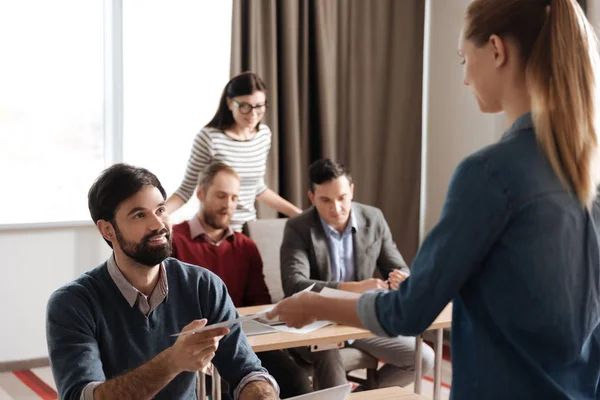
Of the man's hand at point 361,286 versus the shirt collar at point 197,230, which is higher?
the shirt collar at point 197,230

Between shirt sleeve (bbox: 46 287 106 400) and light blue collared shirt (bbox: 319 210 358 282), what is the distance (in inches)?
68.4

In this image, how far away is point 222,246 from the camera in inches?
130

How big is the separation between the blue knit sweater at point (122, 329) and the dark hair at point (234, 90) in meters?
1.95

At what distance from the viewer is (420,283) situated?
1173 millimetres

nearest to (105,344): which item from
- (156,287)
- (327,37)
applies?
(156,287)

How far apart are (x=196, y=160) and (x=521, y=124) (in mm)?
2946

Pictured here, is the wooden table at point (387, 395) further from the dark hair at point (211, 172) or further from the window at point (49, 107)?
the window at point (49, 107)

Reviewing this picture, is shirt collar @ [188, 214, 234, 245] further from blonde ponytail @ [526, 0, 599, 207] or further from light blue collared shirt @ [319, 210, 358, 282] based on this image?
blonde ponytail @ [526, 0, 599, 207]

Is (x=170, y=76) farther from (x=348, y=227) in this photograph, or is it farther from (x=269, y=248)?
(x=348, y=227)

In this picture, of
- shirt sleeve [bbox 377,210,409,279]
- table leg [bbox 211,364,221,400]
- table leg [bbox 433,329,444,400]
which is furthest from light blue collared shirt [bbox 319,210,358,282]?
table leg [bbox 211,364,221,400]

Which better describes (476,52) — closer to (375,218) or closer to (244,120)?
(375,218)

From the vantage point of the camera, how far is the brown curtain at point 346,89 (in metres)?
4.66

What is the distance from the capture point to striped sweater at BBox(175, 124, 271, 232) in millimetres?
3984

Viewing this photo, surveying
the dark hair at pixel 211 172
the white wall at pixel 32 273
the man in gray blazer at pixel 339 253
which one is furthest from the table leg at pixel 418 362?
the white wall at pixel 32 273
